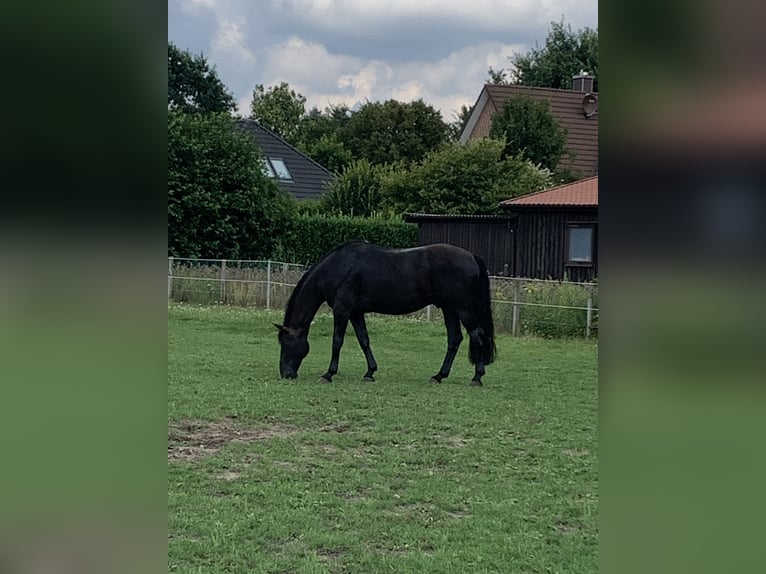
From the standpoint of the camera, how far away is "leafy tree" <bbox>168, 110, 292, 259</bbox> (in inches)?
782

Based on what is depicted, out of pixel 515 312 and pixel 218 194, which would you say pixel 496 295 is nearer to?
pixel 515 312

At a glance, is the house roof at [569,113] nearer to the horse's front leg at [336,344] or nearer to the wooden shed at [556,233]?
the wooden shed at [556,233]

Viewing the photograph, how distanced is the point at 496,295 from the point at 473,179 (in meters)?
9.03

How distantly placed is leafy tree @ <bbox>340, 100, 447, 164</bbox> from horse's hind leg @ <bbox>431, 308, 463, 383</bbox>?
3278 centimetres

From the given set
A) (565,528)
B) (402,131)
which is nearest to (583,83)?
(402,131)
